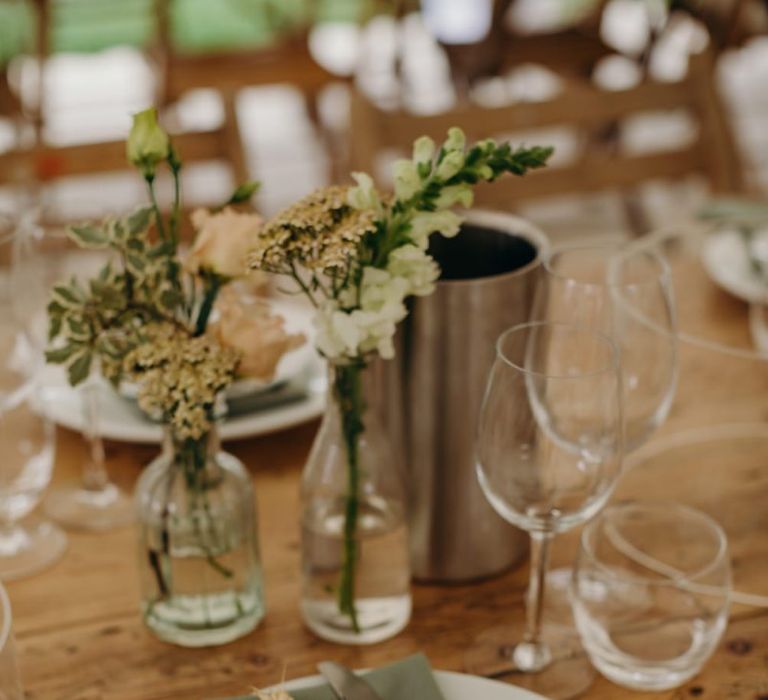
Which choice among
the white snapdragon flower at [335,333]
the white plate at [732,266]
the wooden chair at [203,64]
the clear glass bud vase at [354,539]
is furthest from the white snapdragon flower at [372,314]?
the wooden chair at [203,64]

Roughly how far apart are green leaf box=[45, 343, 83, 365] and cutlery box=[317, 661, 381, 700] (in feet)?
0.90

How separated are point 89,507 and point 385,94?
3.31m

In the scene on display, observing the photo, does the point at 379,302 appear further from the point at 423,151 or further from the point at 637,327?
the point at 637,327

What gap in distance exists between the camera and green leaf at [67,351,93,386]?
85 centimetres

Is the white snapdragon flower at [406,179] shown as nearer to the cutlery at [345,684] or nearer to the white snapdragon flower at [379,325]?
the white snapdragon flower at [379,325]

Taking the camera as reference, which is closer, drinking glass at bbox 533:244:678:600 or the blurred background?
drinking glass at bbox 533:244:678:600

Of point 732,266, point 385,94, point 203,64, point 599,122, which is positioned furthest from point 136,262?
point 385,94

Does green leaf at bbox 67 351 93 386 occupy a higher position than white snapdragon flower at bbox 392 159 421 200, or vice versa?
white snapdragon flower at bbox 392 159 421 200

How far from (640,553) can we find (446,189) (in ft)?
1.20

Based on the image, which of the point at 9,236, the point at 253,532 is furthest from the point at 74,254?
the point at 253,532

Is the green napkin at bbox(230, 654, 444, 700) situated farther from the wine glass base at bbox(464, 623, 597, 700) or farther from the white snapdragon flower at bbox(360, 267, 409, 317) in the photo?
the white snapdragon flower at bbox(360, 267, 409, 317)

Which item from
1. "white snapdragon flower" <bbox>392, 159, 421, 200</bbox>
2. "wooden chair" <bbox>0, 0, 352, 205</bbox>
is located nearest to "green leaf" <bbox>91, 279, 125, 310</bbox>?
"white snapdragon flower" <bbox>392, 159, 421, 200</bbox>

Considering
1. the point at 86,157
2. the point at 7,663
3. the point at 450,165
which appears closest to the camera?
the point at 7,663

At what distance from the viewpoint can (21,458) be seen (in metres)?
1.02
